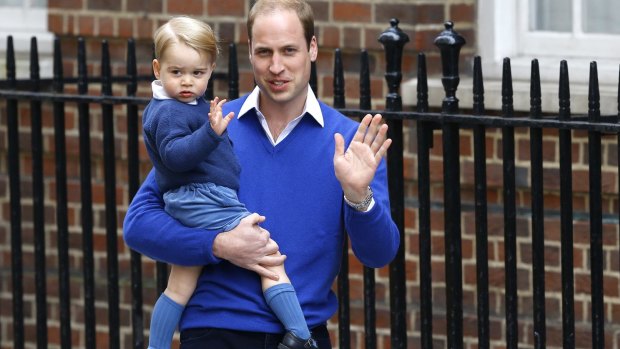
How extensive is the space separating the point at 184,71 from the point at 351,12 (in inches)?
104

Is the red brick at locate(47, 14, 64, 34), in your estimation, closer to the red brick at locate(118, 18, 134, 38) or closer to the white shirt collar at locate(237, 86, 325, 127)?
the red brick at locate(118, 18, 134, 38)

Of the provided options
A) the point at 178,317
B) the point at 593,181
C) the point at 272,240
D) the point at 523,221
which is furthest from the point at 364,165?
the point at 523,221

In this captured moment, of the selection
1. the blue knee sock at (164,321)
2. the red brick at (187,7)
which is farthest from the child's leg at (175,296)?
the red brick at (187,7)

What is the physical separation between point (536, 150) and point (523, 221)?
49.2 inches

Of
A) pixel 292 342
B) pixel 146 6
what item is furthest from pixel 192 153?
pixel 146 6

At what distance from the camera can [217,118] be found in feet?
12.4

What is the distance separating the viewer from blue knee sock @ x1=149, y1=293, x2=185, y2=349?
409cm

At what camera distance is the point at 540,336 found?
5000 millimetres

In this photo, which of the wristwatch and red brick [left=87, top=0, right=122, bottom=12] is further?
red brick [left=87, top=0, right=122, bottom=12]

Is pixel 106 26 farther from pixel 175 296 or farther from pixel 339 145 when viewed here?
pixel 339 145

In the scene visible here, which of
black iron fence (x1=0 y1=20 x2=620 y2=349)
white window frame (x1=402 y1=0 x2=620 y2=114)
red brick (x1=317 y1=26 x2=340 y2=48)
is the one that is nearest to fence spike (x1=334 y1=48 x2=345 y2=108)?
black iron fence (x1=0 y1=20 x2=620 y2=349)

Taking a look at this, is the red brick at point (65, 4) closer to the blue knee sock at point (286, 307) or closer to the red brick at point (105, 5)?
the red brick at point (105, 5)

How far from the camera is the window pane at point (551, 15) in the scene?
6.31m

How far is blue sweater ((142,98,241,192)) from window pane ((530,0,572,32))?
2.64 m
